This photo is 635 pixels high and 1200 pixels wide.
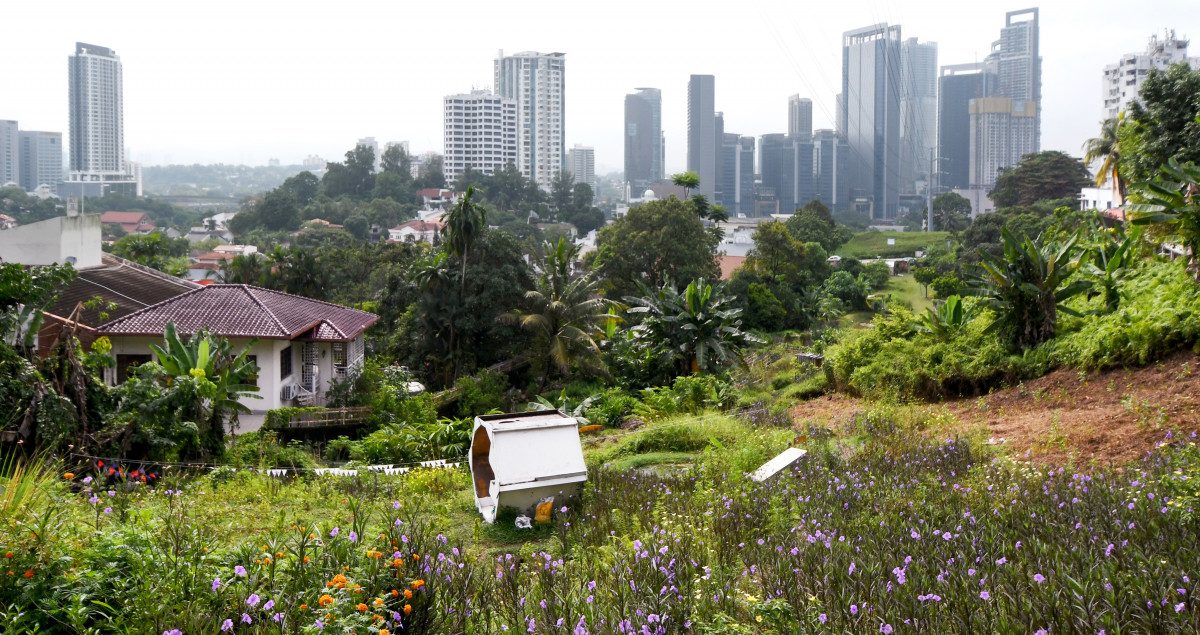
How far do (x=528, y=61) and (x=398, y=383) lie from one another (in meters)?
162

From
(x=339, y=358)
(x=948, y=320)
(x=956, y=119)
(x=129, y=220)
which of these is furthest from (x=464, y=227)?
(x=956, y=119)

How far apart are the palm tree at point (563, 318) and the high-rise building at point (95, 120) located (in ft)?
533

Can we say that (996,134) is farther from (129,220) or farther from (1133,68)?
(129,220)

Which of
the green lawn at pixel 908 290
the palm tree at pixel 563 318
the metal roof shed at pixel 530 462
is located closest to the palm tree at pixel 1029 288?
the metal roof shed at pixel 530 462

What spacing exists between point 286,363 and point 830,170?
156265 millimetres

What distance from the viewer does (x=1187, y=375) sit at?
8.27 metres

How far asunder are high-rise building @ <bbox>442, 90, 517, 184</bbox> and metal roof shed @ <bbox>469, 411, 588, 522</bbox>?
143584 mm

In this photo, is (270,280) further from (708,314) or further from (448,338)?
(708,314)

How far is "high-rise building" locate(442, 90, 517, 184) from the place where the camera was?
150125 mm

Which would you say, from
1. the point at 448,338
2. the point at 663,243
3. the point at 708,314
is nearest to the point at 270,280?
the point at 448,338

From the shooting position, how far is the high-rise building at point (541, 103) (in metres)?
170

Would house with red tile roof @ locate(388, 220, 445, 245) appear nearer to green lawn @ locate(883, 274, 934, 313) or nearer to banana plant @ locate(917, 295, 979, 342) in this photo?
green lawn @ locate(883, 274, 934, 313)

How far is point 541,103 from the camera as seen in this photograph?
571ft

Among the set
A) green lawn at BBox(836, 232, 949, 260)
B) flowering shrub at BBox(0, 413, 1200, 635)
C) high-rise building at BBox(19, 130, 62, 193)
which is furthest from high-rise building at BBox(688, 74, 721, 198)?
flowering shrub at BBox(0, 413, 1200, 635)
